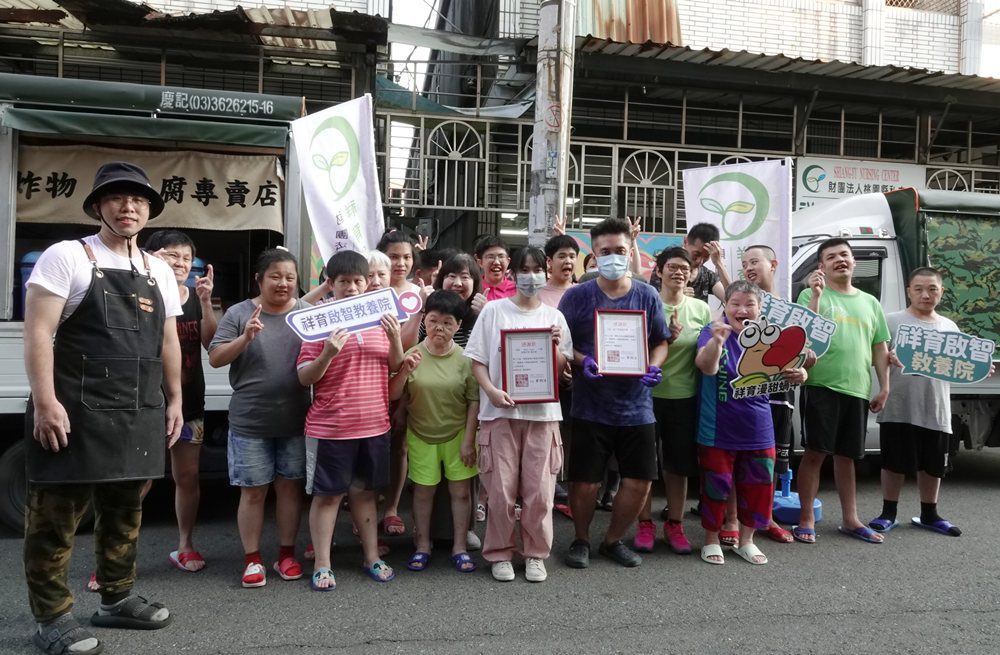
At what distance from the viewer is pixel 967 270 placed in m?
5.55

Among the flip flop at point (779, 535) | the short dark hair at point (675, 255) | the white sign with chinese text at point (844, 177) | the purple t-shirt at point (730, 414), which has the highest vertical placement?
the white sign with chinese text at point (844, 177)

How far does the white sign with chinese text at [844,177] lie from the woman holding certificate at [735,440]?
6.53m

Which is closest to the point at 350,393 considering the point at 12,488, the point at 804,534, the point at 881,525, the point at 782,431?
the point at 12,488

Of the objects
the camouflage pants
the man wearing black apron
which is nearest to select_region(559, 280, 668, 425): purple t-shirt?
the man wearing black apron

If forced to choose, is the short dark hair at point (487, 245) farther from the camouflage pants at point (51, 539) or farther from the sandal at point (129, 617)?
the sandal at point (129, 617)

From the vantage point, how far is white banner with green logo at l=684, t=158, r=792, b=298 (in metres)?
4.79

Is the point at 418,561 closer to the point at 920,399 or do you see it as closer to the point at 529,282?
the point at 529,282

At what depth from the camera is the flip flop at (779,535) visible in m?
4.40

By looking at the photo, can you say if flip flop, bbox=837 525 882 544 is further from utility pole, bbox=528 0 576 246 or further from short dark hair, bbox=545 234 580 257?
utility pole, bbox=528 0 576 246

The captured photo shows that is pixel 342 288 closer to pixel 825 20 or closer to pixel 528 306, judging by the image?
pixel 528 306

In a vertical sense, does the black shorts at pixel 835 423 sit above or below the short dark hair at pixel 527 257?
below

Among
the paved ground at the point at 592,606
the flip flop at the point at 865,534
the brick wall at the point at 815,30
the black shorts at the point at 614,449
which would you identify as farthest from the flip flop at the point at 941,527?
the brick wall at the point at 815,30

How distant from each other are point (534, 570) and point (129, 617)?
188cm

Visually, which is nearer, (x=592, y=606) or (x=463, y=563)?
(x=592, y=606)
